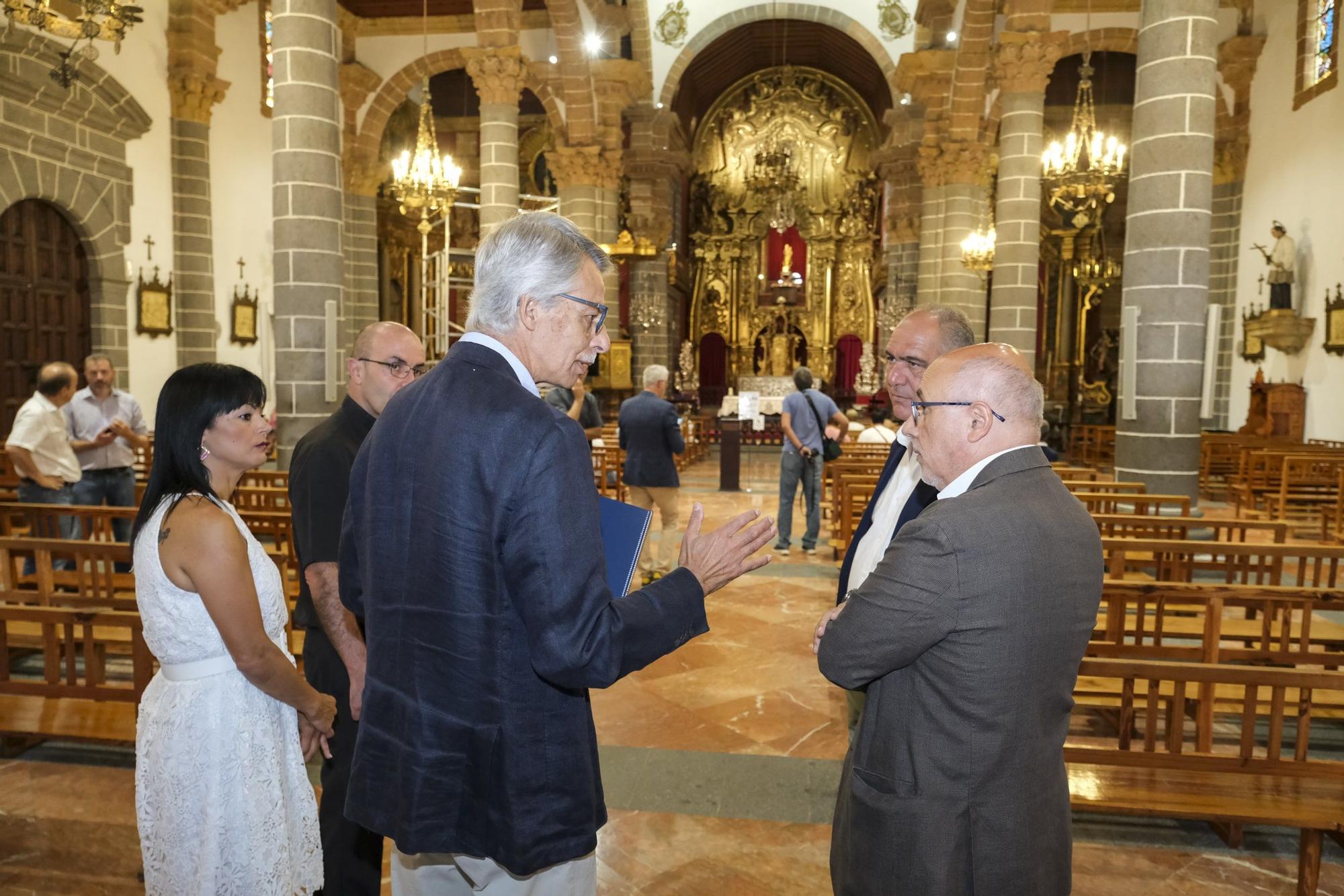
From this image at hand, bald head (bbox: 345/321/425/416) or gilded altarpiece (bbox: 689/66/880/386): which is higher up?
gilded altarpiece (bbox: 689/66/880/386)

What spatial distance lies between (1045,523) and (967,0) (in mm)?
14322

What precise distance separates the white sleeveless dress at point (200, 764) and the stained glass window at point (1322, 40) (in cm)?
1725

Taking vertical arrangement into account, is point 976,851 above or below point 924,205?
below

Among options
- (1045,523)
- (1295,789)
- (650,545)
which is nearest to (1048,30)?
(650,545)

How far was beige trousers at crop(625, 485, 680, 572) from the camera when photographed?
6.91 m

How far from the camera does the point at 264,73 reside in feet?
47.9

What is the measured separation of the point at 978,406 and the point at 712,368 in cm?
2486

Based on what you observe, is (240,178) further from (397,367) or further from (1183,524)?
(1183,524)

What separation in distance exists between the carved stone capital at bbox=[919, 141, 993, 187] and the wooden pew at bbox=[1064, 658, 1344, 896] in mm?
13983

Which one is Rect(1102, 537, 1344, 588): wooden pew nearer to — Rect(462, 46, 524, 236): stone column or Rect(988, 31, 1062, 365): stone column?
Rect(988, 31, 1062, 365): stone column

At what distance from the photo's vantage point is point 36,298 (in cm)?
1105

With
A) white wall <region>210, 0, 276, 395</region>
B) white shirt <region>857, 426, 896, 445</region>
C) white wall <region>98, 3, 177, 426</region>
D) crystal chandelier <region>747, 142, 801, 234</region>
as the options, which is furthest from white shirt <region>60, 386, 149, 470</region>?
crystal chandelier <region>747, 142, 801, 234</region>

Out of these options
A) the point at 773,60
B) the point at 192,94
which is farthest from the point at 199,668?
the point at 773,60

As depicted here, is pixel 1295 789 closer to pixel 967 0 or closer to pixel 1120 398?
pixel 1120 398
